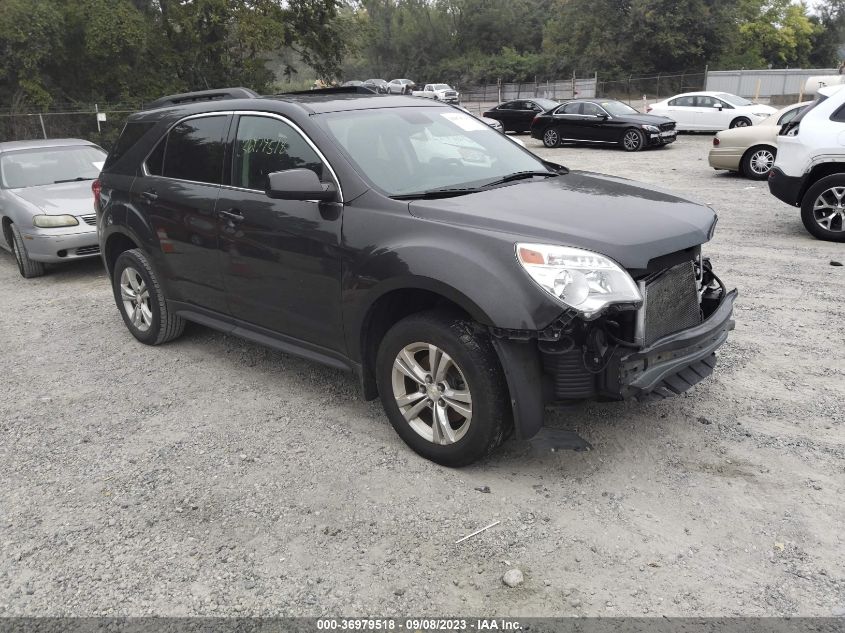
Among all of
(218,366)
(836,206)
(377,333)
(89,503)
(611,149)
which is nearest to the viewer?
(89,503)

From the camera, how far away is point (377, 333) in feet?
13.0

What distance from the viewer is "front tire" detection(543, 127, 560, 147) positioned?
21.3m

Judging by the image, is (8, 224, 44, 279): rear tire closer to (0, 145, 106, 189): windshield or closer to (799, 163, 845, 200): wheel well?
(0, 145, 106, 189): windshield

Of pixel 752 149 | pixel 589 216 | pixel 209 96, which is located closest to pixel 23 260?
pixel 209 96

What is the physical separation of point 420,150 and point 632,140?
54.3 ft

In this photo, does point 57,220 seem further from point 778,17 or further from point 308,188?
point 778,17

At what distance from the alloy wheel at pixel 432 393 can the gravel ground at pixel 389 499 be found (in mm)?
217

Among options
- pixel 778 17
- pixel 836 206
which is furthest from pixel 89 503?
pixel 778 17

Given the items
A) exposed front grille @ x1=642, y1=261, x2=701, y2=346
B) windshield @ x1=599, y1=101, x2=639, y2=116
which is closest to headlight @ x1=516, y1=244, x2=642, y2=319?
exposed front grille @ x1=642, y1=261, x2=701, y2=346

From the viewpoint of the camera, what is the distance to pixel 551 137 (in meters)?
21.4

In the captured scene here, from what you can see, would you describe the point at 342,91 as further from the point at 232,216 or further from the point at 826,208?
the point at 826,208

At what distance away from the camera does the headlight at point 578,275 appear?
319cm

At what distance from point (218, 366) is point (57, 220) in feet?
13.5

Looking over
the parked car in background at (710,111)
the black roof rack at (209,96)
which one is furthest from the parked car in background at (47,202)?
the parked car in background at (710,111)
